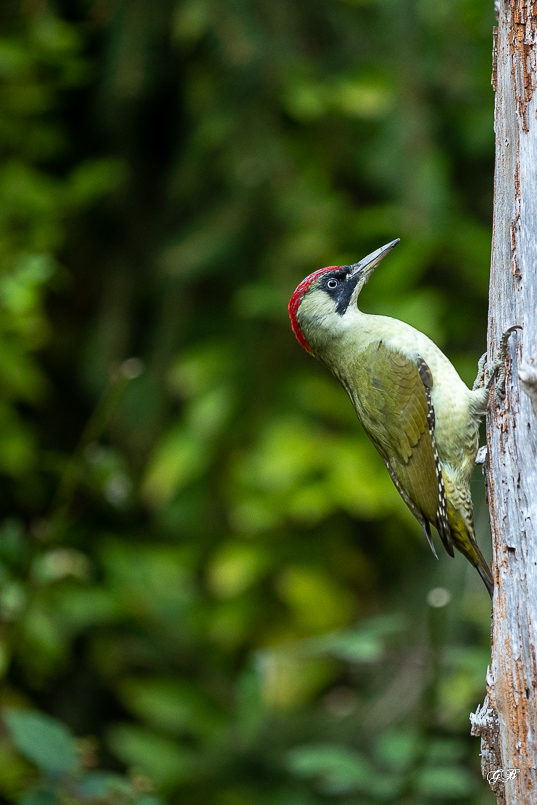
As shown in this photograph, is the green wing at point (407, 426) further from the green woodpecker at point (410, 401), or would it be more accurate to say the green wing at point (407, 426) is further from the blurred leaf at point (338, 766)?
the blurred leaf at point (338, 766)

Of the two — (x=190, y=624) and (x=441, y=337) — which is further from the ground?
(x=441, y=337)

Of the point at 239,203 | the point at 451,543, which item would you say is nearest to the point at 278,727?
the point at 451,543

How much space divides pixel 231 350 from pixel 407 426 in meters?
1.49

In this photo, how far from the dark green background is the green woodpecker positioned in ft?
2.12

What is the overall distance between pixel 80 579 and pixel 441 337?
1.85 metres

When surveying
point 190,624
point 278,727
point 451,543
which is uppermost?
point 451,543

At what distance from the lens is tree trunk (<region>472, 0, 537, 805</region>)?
1.63m

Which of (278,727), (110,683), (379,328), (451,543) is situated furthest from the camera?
(110,683)

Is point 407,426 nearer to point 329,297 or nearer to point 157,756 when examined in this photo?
point 329,297

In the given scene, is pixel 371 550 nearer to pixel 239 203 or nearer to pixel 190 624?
pixel 190 624

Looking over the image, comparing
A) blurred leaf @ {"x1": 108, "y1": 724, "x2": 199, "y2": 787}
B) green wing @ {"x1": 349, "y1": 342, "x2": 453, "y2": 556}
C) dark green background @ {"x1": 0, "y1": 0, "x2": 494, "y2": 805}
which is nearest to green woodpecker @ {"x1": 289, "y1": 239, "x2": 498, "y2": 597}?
green wing @ {"x1": 349, "y1": 342, "x2": 453, "y2": 556}

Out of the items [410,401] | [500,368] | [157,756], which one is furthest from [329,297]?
[157,756]

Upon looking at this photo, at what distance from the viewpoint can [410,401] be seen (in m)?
2.41

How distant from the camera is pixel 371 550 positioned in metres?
4.04
